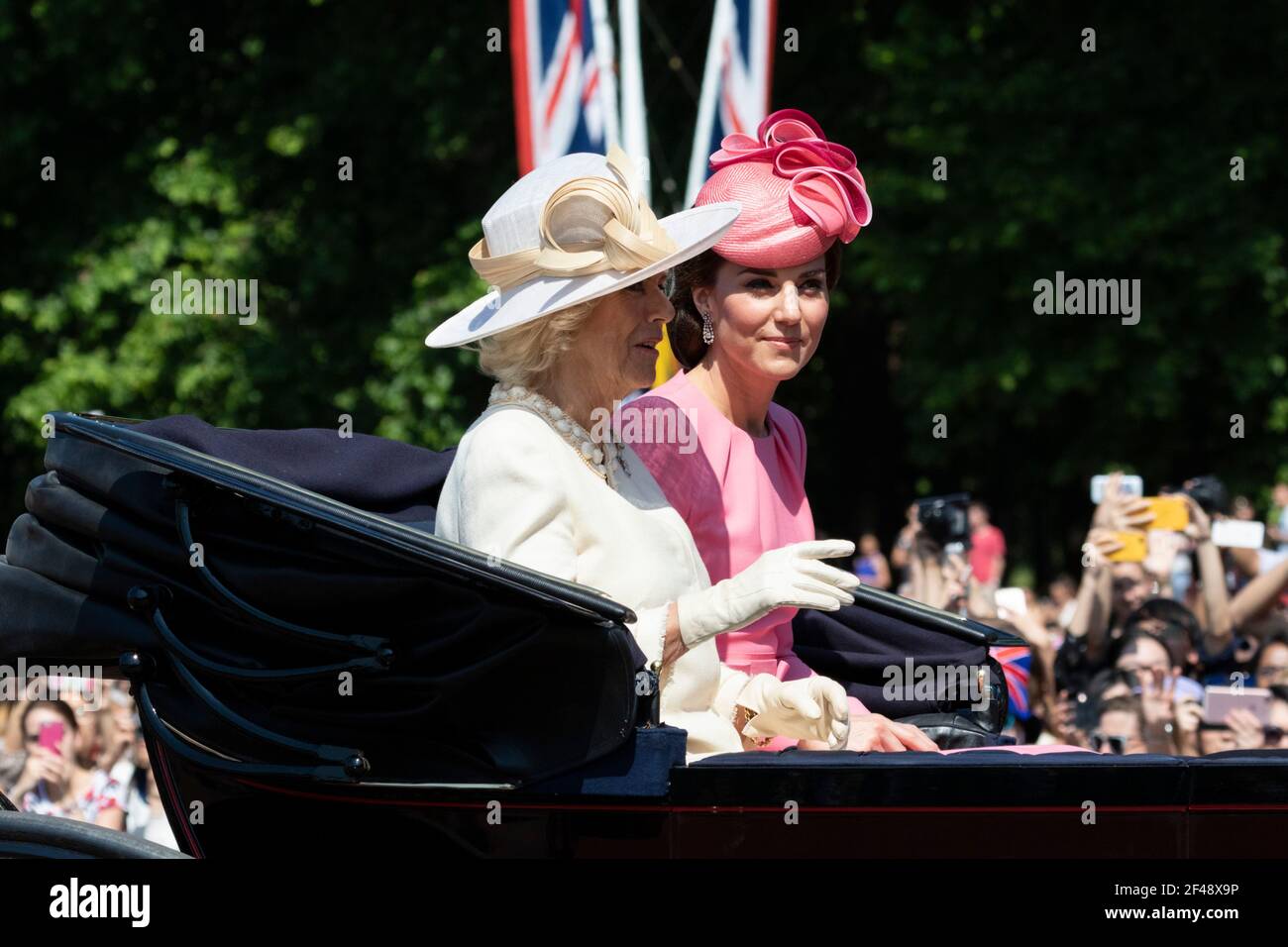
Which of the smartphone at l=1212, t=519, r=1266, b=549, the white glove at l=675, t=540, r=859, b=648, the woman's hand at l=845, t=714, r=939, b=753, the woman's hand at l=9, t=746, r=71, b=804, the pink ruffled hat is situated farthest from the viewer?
the smartphone at l=1212, t=519, r=1266, b=549

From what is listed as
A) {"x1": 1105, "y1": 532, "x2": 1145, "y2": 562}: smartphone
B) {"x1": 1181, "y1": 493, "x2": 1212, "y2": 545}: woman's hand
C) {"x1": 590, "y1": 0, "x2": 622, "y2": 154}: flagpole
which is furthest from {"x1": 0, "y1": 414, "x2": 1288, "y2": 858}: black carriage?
{"x1": 590, "y1": 0, "x2": 622, "y2": 154}: flagpole

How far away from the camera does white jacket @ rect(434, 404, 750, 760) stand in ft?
9.38

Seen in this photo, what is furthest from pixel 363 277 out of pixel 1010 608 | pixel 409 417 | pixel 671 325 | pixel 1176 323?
pixel 671 325

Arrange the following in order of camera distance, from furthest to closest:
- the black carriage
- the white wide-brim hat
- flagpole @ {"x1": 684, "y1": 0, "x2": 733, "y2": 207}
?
1. flagpole @ {"x1": 684, "y1": 0, "x2": 733, "y2": 207}
2. the white wide-brim hat
3. the black carriage

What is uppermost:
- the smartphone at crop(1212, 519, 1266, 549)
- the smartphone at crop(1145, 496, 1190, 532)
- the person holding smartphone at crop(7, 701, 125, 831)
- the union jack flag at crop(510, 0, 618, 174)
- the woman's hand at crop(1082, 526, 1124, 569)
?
the union jack flag at crop(510, 0, 618, 174)

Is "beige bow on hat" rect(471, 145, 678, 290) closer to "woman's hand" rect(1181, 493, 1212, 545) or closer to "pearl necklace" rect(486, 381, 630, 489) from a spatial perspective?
"pearl necklace" rect(486, 381, 630, 489)

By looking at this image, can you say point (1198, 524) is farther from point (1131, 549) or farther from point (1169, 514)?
point (1131, 549)

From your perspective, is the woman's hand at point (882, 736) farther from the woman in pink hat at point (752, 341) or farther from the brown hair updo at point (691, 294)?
the brown hair updo at point (691, 294)

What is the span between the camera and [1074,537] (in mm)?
13594

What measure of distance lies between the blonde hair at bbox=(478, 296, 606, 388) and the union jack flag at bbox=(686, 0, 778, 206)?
170 inches

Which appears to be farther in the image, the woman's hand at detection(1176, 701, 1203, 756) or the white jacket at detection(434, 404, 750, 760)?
the woman's hand at detection(1176, 701, 1203, 756)

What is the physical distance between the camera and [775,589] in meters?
2.79

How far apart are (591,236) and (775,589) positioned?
0.69 m
